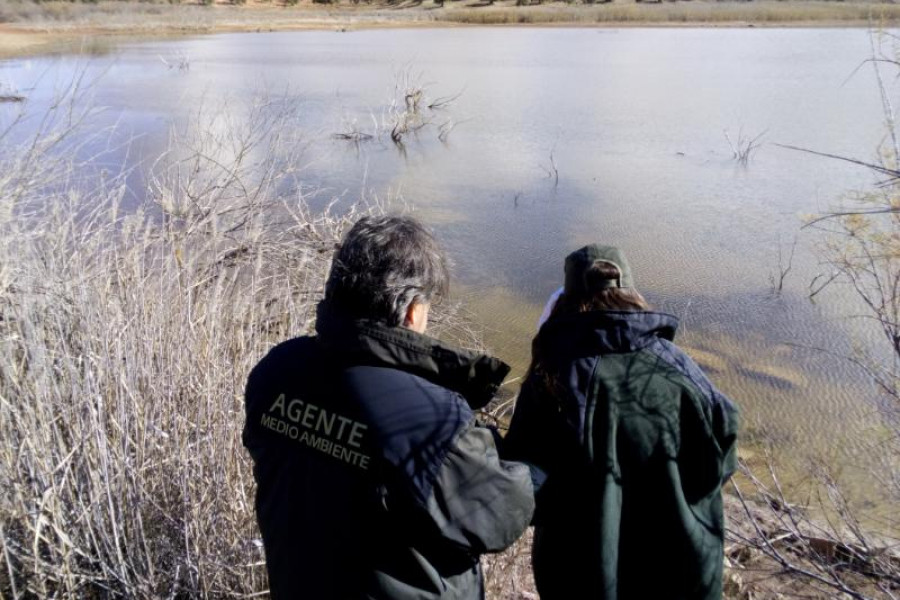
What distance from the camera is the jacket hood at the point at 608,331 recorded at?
175cm

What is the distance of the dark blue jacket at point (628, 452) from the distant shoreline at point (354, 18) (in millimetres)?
29192

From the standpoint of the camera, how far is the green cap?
1.84 meters

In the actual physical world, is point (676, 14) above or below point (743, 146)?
above

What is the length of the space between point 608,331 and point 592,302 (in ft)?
0.34

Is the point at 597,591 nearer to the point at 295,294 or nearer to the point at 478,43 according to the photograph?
the point at 295,294

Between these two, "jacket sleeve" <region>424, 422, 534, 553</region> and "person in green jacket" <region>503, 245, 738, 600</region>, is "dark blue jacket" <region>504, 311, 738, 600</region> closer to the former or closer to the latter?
"person in green jacket" <region>503, 245, 738, 600</region>

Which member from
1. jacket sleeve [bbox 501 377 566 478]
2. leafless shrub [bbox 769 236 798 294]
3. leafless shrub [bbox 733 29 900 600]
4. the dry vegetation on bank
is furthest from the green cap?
leafless shrub [bbox 769 236 798 294]

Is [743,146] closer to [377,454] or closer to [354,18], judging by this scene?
[377,454]

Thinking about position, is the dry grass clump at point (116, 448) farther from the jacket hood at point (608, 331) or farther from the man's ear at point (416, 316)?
the jacket hood at point (608, 331)

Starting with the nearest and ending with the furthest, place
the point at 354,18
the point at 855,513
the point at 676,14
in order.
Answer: the point at 855,513
the point at 676,14
the point at 354,18

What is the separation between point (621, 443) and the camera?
179 cm

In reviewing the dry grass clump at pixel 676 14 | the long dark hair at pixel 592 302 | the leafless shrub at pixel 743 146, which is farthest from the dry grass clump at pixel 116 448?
the dry grass clump at pixel 676 14

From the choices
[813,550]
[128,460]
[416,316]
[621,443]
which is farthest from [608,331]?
[813,550]

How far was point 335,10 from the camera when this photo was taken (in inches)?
2002
